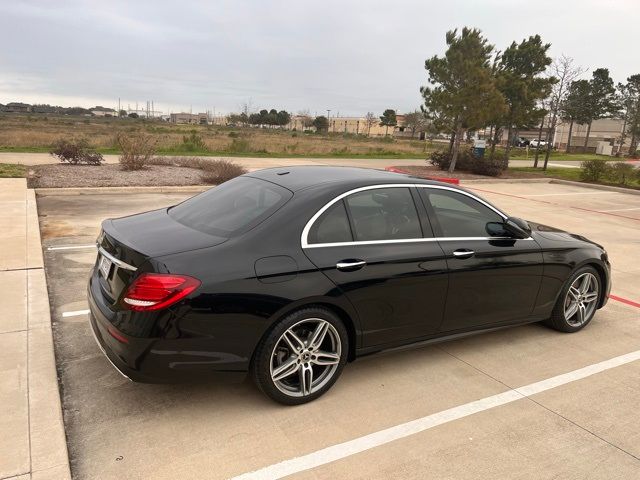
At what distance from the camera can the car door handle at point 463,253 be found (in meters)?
3.85

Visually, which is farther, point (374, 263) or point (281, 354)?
point (374, 263)

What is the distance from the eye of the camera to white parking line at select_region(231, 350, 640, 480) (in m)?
2.70

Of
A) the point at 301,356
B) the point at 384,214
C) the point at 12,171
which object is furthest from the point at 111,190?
the point at 301,356

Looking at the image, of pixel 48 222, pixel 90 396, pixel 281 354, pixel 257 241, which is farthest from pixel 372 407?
pixel 48 222

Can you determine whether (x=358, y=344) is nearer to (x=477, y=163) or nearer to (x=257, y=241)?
(x=257, y=241)

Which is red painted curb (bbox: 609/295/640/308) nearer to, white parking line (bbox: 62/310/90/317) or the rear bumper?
A: the rear bumper

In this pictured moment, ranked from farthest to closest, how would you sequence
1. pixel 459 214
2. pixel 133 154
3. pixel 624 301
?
pixel 133 154 → pixel 624 301 → pixel 459 214

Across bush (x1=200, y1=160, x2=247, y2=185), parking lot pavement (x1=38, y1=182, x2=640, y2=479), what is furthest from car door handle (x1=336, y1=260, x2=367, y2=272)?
bush (x1=200, y1=160, x2=247, y2=185)

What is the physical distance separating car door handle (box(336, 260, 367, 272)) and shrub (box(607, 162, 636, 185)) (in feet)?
68.0

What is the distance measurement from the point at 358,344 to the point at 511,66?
24818 mm

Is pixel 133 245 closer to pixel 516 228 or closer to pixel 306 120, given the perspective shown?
pixel 516 228

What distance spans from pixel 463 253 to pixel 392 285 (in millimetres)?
742

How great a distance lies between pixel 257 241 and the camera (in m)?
3.14

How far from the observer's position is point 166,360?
2883 millimetres
